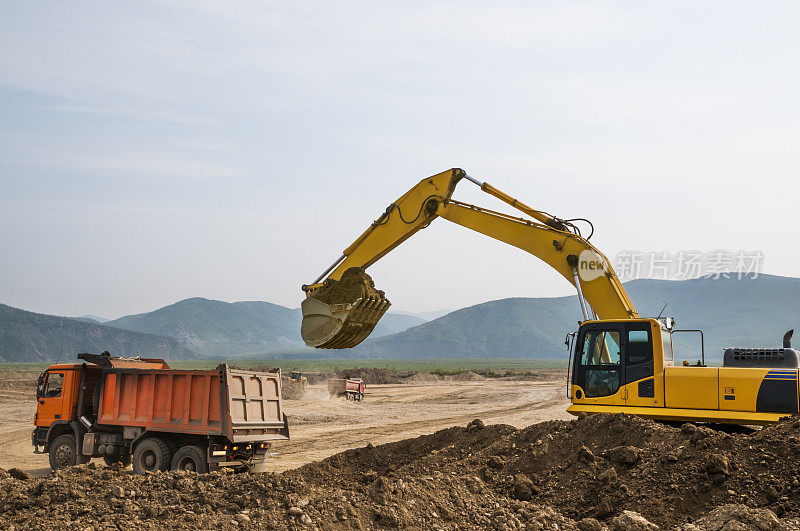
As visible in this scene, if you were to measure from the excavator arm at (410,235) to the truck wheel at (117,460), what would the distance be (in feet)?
15.8

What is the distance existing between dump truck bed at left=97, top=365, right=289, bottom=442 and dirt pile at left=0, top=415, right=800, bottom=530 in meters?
2.55

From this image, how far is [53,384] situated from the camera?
16109mm

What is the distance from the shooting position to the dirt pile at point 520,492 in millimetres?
8375

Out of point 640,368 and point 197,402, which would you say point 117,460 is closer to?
point 197,402

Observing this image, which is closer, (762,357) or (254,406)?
(762,357)

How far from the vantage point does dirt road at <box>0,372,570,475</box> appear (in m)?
19.5

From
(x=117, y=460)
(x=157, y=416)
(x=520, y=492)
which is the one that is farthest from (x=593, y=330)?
(x=117, y=460)

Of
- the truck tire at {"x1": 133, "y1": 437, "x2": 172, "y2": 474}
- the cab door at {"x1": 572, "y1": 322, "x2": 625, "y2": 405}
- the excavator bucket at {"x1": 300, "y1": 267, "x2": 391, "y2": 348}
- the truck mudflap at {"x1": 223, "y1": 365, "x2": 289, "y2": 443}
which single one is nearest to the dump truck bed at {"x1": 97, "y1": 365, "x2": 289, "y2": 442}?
the truck mudflap at {"x1": 223, "y1": 365, "x2": 289, "y2": 443}

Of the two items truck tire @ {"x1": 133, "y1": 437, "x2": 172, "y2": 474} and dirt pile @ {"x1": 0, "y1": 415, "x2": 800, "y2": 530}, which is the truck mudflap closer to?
truck tire @ {"x1": 133, "y1": 437, "x2": 172, "y2": 474}

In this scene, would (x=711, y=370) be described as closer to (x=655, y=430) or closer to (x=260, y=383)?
(x=655, y=430)

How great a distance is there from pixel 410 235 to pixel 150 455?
Answer: 23.0 feet

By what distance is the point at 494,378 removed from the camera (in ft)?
235

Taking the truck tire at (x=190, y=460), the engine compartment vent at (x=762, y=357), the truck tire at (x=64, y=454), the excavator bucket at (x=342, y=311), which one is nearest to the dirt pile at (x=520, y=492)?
the engine compartment vent at (x=762, y=357)

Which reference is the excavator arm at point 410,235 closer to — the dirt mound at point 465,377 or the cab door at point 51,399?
the cab door at point 51,399
